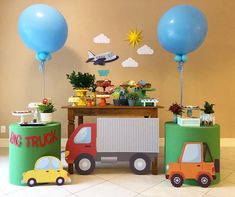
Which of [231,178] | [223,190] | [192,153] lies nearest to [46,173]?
[192,153]

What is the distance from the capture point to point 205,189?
189 centimetres

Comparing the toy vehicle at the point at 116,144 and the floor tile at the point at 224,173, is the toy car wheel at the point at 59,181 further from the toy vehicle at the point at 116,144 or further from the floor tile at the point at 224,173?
the floor tile at the point at 224,173

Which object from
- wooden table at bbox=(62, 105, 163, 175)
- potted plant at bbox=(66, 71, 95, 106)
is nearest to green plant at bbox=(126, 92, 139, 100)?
wooden table at bbox=(62, 105, 163, 175)

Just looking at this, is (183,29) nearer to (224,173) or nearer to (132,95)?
(132,95)

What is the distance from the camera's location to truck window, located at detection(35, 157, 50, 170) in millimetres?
1909

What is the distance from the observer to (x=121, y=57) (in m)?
3.14

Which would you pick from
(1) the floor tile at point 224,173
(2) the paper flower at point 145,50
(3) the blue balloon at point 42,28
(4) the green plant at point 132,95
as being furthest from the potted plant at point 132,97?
(1) the floor tile at point 224,173

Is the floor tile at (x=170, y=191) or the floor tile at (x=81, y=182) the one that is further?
the floor tile at (x=81, y=182)

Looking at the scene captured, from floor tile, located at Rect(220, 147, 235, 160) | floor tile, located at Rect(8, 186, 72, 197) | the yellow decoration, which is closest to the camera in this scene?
floor tile, located at Rect(8, 186, 72, 197)

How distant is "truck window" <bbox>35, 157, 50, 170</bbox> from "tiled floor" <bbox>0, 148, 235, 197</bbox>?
0.17m

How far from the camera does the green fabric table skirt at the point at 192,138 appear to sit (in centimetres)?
194

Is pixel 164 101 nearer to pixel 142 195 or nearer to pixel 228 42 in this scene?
pixel 228 42

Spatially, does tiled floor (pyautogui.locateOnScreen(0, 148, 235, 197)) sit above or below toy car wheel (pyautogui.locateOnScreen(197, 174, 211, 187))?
below

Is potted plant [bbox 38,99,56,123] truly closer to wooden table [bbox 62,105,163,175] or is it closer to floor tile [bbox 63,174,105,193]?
wooden table [bbox 62,105,163,175]
